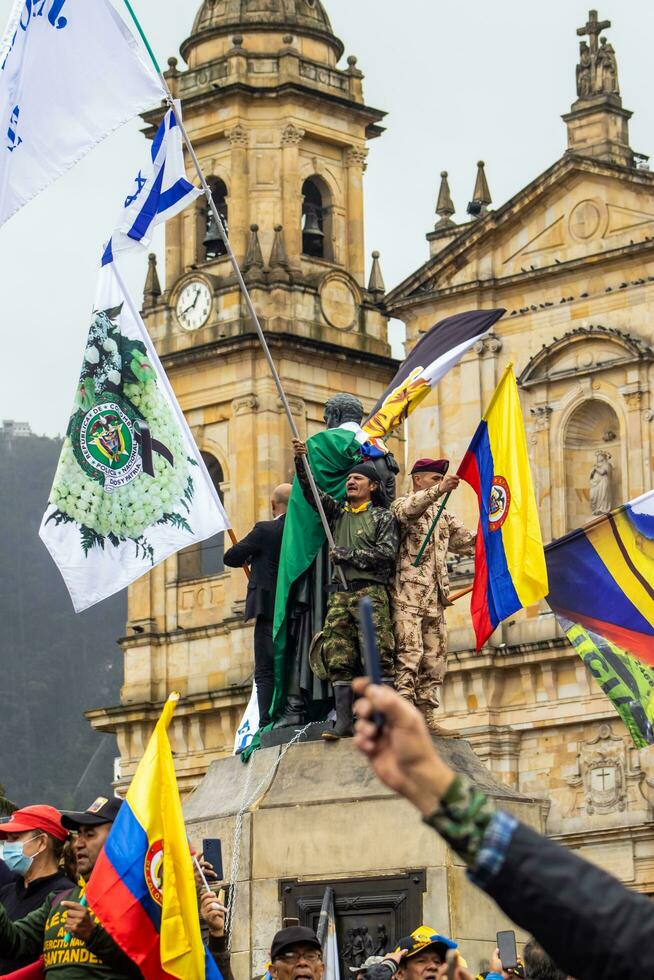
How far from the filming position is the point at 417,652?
1045cm

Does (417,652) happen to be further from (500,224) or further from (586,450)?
(500,224)

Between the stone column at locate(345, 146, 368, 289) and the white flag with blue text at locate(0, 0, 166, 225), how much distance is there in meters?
29.7

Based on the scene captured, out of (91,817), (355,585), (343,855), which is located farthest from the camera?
(355,585)

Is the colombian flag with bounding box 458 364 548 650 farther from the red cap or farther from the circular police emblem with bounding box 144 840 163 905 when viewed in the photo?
the circular police emblem with bounding box 144 840 163 905

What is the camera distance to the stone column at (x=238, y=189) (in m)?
40.5

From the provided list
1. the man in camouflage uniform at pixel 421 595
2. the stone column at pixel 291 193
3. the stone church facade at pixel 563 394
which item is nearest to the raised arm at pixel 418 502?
the man in camouflage uniform at pixel 421 595

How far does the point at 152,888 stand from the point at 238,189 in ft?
110

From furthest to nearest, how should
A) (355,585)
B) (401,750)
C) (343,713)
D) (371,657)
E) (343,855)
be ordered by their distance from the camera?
(355,585), (343,713), (343,855), (371,657), (401,750)

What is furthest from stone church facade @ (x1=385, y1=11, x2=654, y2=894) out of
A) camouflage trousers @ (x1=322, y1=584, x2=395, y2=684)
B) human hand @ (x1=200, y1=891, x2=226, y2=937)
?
human hand @ (x1=200, y1=891, x2=226, y2=937)

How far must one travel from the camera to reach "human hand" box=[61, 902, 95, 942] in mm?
7387

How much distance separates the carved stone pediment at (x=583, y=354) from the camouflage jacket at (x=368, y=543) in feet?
84.1

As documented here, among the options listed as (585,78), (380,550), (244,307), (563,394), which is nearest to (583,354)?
(563,394)

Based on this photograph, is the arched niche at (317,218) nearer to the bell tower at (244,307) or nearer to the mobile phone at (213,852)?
the bell tower at (244,307)

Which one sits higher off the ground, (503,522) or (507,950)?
(503,522)
